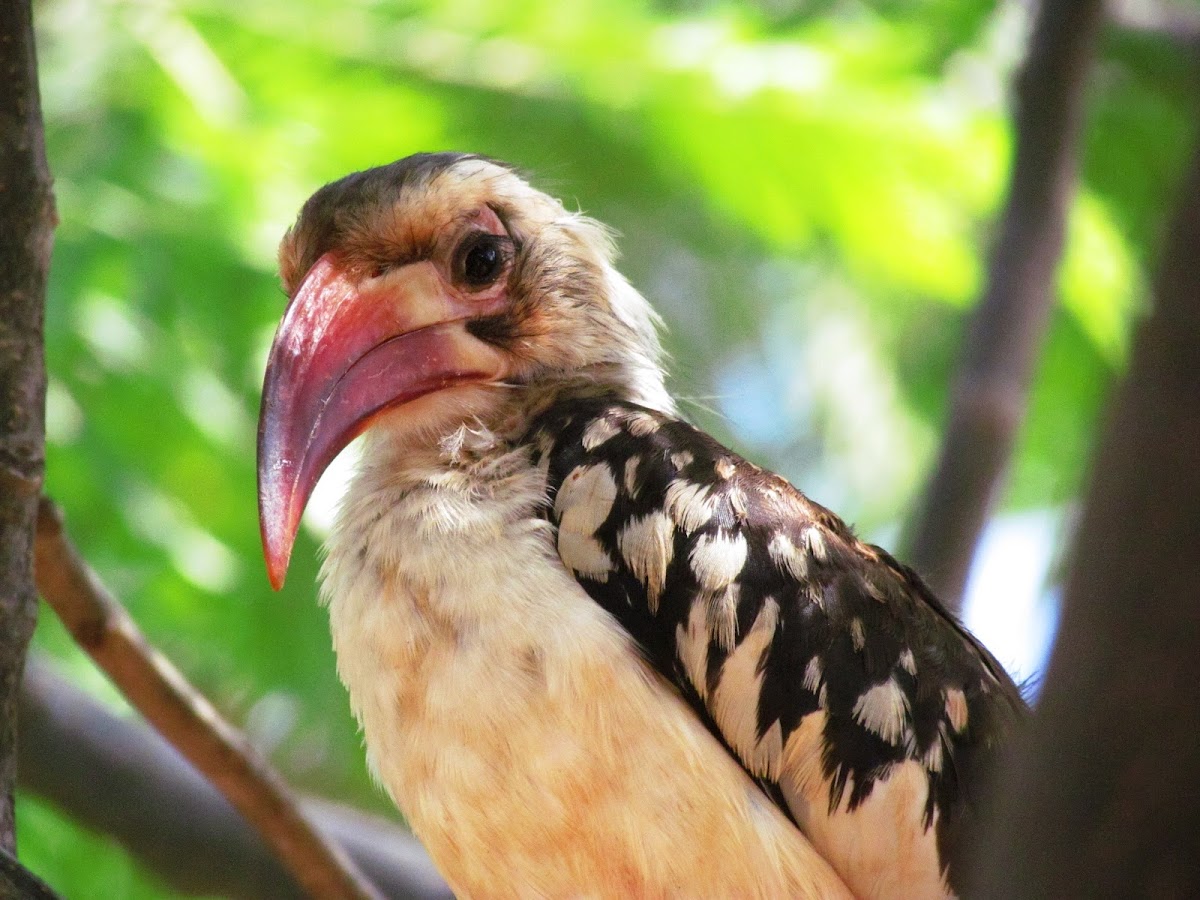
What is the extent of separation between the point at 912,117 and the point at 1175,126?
1148mm

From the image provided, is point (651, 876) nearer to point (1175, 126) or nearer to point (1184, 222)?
point (1184, 222)

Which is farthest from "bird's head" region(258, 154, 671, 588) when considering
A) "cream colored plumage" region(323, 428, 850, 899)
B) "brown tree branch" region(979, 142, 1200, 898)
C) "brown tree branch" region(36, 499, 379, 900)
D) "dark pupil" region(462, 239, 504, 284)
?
"brown tree branch" region(979, 142, 1200, 898)

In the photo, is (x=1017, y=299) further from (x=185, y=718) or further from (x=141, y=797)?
(x=141, y=797)

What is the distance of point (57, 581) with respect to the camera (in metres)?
3.26

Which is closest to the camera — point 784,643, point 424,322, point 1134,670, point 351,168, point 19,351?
point 1134,670

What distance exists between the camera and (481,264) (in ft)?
11.6

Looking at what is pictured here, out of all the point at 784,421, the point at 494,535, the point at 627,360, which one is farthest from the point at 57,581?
the point at 784,421

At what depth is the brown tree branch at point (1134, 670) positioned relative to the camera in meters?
1.02

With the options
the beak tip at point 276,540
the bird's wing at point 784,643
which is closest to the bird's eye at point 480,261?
the bird's wing at point 784,643

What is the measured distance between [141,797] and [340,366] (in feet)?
5.73

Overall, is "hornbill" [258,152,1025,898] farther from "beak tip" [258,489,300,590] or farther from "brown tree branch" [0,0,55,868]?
"brown tree branch" [0,0,55,868]

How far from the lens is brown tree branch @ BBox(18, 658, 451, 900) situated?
4.21 metres

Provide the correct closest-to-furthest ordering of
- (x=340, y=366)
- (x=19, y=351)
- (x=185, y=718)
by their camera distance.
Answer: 1. (x=19, y=351)
2. (x=340, y=366)
3. (x=185, y=718)

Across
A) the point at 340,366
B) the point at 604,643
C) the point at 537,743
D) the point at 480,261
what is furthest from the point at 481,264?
the point at 537,743
